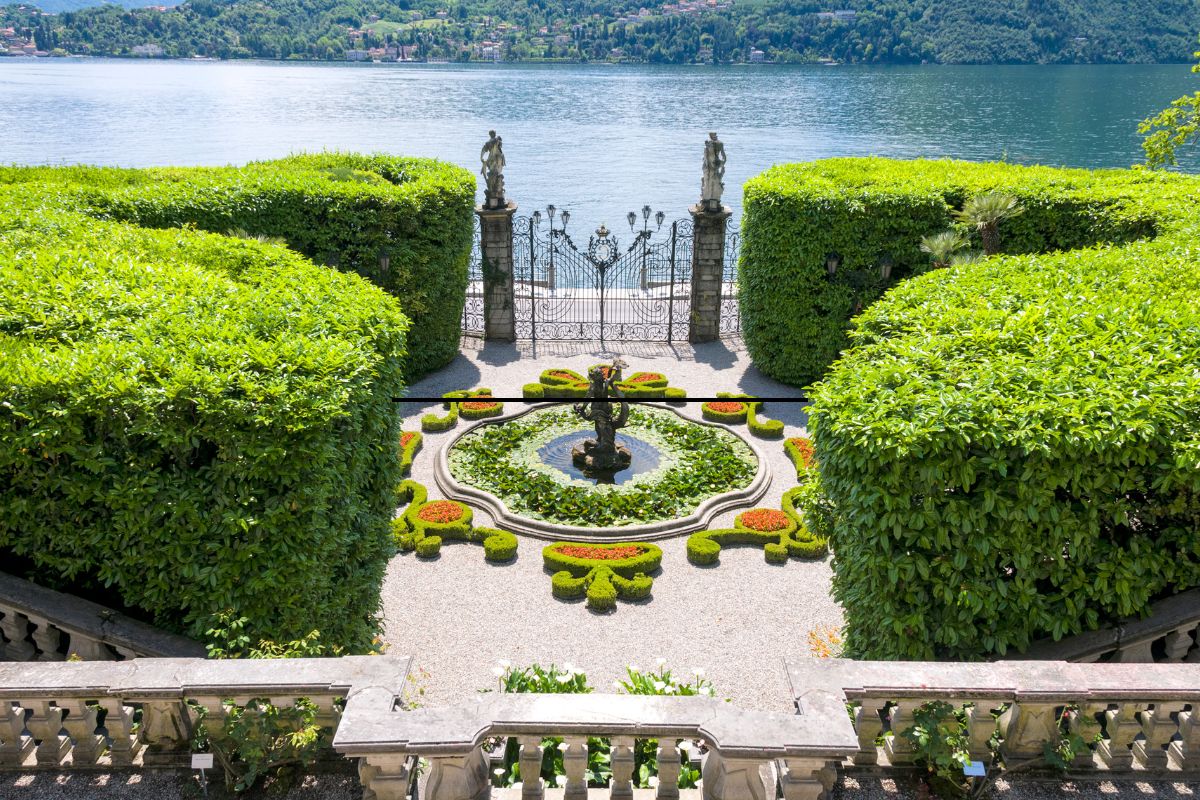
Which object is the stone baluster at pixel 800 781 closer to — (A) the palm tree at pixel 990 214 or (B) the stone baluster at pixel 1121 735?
(B) the stone baluster at pixel 1121 735

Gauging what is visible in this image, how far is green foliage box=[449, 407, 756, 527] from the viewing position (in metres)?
15.0

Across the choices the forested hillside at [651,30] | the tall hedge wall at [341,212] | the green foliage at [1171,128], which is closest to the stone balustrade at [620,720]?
the tall hedge wall at [341,212]

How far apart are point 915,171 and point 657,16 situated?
140 metres

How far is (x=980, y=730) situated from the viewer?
5.98m

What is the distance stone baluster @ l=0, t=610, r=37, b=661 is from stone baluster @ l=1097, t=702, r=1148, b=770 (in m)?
8.38

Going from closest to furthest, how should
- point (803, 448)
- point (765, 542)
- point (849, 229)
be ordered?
point (765, 542), point (803, 448), point (849, 229)

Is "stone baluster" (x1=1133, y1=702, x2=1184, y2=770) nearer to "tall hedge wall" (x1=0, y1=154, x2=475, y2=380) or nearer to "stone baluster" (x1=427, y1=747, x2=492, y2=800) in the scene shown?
"stone baluster" (x1=427, y1=747, x2=492, y2=800)

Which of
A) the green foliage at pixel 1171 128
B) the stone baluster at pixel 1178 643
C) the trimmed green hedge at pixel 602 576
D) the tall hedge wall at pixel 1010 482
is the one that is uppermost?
the green foliage at pixel 1171 128

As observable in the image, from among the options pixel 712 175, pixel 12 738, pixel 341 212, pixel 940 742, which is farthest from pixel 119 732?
pixel 712 175

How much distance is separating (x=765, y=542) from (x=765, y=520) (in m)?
0.51

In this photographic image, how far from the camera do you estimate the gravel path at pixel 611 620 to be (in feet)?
37.1

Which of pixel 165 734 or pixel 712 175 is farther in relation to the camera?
pixel 712 175

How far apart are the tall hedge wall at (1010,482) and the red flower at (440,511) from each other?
748 centimetres

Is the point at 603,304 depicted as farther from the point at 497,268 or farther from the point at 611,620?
the point at 611,620
